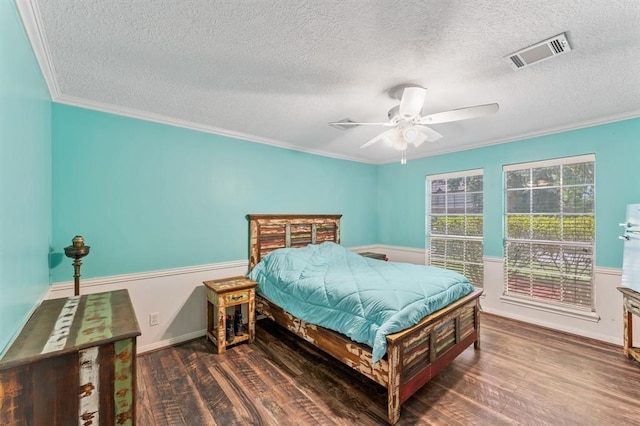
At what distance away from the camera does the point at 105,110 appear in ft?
8.55

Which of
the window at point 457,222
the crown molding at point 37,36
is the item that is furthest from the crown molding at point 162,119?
the window at point 457,222

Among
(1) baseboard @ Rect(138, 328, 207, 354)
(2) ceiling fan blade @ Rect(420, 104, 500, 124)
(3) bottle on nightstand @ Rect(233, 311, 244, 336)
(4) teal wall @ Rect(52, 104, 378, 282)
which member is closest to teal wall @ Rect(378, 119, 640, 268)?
(2) ceiling fan blade @ Rect(420, 104, 500, 124)

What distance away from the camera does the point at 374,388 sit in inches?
87.9

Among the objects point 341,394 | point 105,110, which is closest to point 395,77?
point 341,394

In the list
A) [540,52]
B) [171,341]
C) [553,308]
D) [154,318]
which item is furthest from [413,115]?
[171,341]

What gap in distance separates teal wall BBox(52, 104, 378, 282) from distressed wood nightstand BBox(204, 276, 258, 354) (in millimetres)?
408

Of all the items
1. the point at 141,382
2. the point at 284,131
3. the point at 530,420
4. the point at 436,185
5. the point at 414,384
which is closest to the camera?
the point at 530,420

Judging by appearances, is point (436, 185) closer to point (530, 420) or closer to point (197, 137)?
point (530, 420)

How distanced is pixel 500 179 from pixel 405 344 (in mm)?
3016

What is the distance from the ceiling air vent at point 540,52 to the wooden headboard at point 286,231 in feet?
9.72

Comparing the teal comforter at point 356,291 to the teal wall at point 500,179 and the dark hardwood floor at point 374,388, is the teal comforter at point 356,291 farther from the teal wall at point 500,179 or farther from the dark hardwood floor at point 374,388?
the teal wall at point 500,179

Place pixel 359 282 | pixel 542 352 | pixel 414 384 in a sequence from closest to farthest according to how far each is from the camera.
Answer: pixel 414 384
pixel 359 282
pixel 542 352

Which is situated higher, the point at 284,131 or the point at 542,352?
the point at 284,131

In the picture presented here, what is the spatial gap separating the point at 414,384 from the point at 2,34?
9.75 feet
